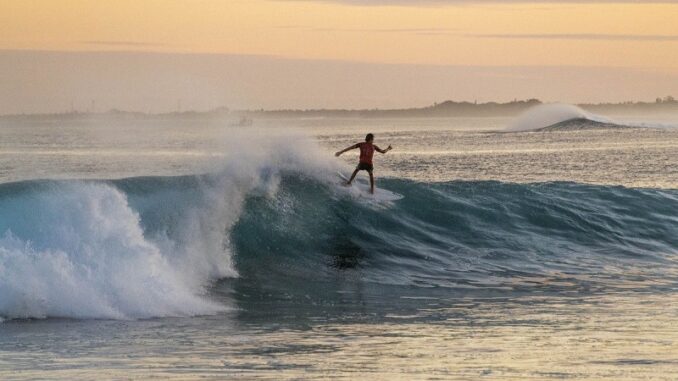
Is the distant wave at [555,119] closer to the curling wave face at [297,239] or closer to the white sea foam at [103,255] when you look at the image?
the curling wave face at [297,239]

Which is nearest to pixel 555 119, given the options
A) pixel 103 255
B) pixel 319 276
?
pixel 319 276

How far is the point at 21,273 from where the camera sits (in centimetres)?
1425

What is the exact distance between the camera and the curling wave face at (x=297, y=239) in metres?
14.6

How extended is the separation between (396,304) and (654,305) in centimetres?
356

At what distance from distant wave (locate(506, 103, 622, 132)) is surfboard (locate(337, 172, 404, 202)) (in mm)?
67743

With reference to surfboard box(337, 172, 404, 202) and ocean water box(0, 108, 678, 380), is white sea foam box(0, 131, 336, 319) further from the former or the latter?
surfboard box(337, 172, 404, 202)

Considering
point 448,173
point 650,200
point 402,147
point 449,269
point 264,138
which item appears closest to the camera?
point 449,269

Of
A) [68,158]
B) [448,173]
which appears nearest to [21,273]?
[448,173]

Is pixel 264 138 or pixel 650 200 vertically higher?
pixel 264 138

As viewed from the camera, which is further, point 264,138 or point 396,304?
point 264,138

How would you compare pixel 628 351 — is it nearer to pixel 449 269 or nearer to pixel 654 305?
pixel 654 305

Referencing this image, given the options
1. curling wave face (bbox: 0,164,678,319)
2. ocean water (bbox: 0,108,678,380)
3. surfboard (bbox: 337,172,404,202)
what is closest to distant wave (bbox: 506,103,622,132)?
ocean water (bbox: 0,108,678,380)

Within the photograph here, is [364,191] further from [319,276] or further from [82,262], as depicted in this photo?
[82,262]

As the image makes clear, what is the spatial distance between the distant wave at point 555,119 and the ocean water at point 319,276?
64571mm
